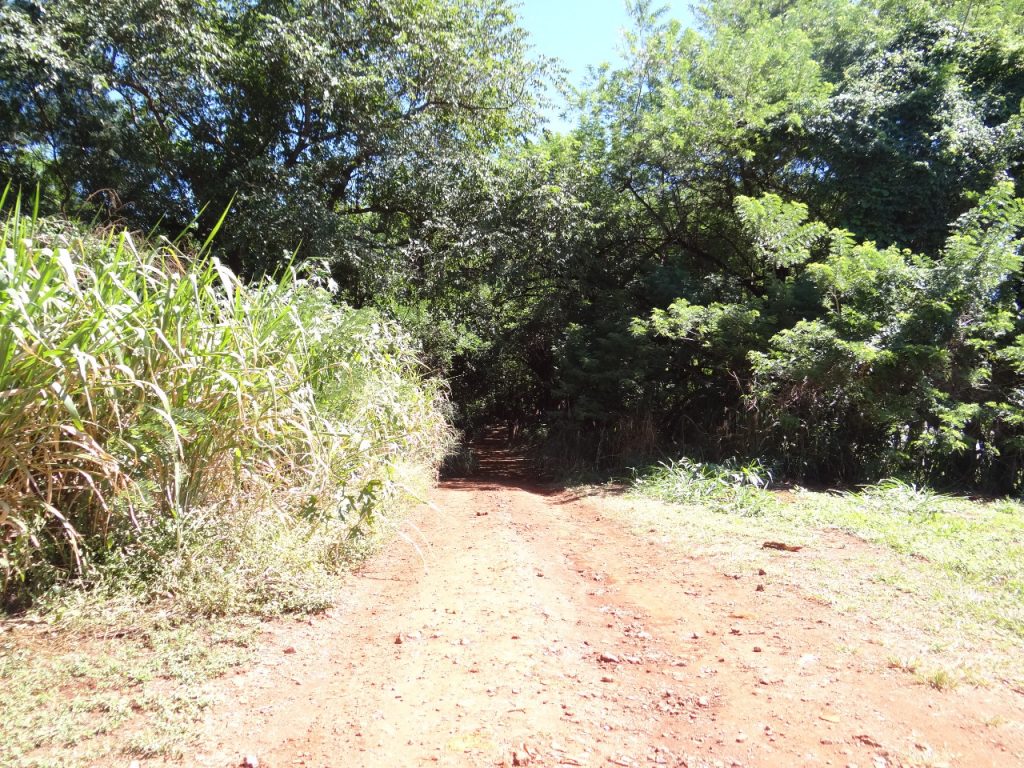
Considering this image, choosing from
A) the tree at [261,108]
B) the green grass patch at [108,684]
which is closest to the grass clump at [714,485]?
the green grass patch at [108,684]

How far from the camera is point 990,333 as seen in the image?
7.71 meters

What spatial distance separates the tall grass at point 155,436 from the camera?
272 cm

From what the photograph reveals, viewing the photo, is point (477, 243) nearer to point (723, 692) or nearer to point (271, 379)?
point (271, 379)

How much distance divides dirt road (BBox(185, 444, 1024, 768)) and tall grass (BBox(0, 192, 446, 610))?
590mm

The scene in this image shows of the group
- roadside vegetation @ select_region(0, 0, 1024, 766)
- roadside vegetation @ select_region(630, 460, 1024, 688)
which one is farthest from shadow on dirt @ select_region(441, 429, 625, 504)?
roadside vegetation @ select_region(630, 460, 1024, 688)

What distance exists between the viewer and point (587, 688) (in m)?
2.69

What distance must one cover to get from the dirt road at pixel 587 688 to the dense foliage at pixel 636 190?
518 cm

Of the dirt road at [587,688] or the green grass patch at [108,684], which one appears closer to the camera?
the green grass patch at [108,684]

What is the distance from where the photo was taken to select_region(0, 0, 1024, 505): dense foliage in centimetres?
798

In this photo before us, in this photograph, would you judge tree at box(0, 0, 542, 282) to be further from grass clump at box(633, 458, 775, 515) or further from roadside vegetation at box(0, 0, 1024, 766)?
grass clump at box(633, 458, 775, 515)

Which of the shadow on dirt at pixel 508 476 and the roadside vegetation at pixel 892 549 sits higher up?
the roadside vegetation at pixel 892 549

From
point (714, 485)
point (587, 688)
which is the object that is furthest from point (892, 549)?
point (587, 688)

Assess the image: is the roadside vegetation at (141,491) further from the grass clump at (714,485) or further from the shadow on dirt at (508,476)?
the shadow on dirt at (508,476)

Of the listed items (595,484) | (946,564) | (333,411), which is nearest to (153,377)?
(333,411)
